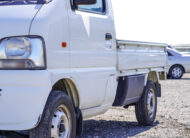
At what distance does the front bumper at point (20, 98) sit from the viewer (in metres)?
4.89

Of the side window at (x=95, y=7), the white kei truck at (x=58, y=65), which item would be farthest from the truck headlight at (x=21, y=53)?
the side window at (x=95, y=7)

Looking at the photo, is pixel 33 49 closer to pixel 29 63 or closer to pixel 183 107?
pixel 29 63

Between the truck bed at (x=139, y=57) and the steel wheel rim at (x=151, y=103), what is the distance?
1.37ft

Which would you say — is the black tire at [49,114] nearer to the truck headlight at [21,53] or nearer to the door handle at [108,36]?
the truck headlight at [21,53]

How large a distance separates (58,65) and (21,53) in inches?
21.7

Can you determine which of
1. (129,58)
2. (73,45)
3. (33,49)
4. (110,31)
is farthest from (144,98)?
(33,49)

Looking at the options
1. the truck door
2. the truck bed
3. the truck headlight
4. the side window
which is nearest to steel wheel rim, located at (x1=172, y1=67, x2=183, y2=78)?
the truck bed

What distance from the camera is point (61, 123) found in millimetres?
5570

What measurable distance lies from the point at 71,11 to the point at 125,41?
181 centimetres

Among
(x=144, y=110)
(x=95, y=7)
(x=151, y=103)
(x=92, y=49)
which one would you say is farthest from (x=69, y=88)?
(x=151, y=103)

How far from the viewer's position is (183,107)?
11.4m

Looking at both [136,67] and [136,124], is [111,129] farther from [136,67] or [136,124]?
[136,67]

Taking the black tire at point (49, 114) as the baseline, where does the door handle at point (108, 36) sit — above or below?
above

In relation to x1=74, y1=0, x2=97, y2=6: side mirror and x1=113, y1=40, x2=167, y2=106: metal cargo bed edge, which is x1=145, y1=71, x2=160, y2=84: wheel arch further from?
x1=74, y1=0, x2=97, y2=6: side mirror
